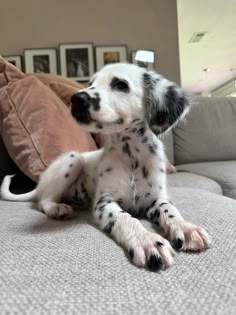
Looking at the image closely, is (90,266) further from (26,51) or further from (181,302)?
(26,51)

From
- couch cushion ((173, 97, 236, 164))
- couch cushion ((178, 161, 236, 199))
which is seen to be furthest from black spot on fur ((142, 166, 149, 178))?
couch cushion ((173, 97, 236, 164))

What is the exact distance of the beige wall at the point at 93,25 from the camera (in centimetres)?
386

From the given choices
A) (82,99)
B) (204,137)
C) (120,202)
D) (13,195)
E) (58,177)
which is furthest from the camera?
(204,137)

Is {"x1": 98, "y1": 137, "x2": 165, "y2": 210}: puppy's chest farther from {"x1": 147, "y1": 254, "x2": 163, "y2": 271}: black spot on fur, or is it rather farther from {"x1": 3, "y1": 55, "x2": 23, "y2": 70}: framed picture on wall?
{"x1": 3, "y1": 55, "x2": 23, "y2": 70}: framed picture on wall

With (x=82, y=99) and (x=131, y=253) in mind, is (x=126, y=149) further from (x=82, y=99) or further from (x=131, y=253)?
(x=131, y=253)

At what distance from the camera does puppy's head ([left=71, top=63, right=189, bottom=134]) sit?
1047mm

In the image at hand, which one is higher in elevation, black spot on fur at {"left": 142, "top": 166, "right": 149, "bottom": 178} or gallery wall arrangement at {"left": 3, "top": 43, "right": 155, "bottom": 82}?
gallery wall arrangement at {"left": 3, "top": 43, "right": 155, "bottom": 82}

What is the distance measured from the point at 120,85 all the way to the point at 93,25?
3027mm

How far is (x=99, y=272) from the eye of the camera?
64 centimetres

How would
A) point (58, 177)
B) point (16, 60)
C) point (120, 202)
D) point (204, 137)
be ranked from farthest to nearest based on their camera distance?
point (16, 60) < point (204, 137) < point (58, 177) < point (120, 202)

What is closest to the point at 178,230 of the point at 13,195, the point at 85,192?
the point at 85,192

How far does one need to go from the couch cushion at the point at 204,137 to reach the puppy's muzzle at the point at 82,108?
1857 mm

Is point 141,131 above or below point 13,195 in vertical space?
above

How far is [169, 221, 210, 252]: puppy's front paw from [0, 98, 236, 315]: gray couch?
0.02 metres
